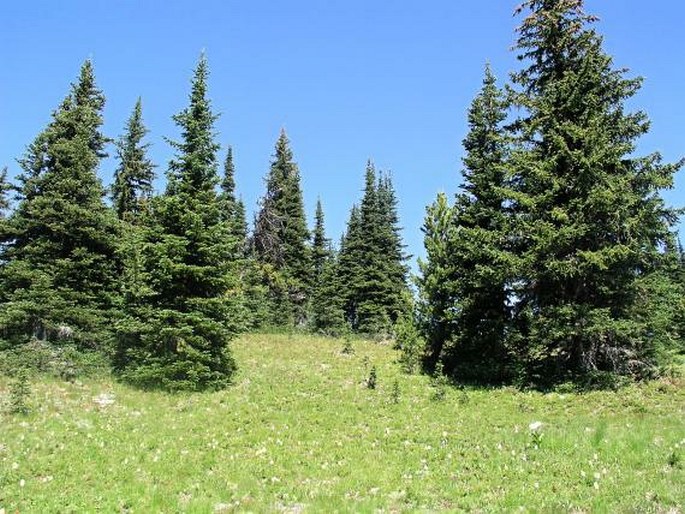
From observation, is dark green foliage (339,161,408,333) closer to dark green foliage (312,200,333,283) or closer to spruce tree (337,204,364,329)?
spruce tree (337,204,364,329)

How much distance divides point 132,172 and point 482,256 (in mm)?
25620

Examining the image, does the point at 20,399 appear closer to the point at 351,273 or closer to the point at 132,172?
the point at 132,172

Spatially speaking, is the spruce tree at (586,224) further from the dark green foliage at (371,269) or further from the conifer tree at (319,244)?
the conifer tree at (319,244)

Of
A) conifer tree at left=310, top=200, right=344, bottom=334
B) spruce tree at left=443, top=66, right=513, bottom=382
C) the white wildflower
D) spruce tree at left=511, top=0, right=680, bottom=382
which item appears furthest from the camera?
conifer tree at left=310, top=200, right=344, bottom=334

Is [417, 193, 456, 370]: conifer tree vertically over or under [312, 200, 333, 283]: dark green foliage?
under

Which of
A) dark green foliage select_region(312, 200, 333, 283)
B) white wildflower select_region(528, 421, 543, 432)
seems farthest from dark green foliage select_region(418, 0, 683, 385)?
dark green foliage select_region(312, 200, 333, 283)

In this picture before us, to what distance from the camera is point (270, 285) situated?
52.8 m

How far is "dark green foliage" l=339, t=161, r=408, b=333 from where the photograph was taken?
55531 millimetres

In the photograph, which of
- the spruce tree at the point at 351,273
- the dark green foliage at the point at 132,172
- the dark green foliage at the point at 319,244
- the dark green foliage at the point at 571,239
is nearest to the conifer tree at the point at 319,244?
the dark green foliage at the point at 319,244

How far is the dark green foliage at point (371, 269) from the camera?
5553cm

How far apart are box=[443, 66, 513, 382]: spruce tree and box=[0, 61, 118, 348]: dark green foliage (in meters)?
15.9

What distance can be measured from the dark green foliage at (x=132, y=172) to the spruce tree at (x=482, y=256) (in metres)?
22.5

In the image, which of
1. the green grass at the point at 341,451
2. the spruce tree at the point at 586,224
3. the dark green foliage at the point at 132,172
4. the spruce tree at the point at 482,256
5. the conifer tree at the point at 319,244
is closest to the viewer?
the green grass at the point at 341,451

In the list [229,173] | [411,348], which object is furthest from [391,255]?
[411,348]
